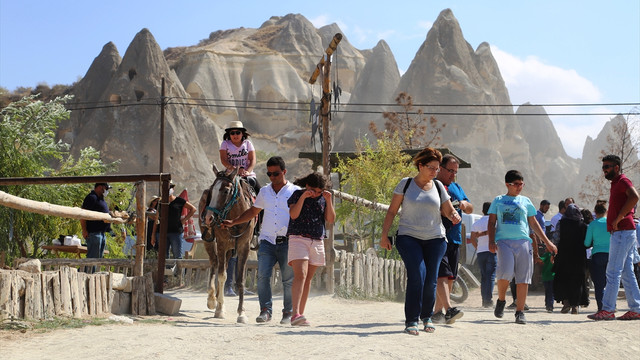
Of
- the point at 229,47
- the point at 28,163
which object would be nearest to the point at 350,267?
the point at 28,163

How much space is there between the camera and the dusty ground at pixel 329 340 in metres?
6.20

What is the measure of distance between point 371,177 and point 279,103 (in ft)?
215

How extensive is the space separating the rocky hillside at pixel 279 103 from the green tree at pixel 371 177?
1280 inches

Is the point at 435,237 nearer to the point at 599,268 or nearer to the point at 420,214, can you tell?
the point at 420,214

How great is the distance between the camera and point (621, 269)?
9.86 meters

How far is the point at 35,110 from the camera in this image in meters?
16.8

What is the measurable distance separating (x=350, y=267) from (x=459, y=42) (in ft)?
242

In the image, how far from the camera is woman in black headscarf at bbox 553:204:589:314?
11.6m

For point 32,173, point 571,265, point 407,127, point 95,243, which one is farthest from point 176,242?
point 407,127

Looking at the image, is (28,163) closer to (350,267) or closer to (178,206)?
(178,206)

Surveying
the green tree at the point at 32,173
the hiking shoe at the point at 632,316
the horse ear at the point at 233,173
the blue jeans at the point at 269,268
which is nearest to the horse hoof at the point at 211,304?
the blue jeans at the point at 269,268

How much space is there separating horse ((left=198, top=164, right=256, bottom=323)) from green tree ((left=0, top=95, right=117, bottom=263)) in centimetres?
589

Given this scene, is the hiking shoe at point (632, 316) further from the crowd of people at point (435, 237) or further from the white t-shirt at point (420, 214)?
the white t-shirt at point (420, 214)

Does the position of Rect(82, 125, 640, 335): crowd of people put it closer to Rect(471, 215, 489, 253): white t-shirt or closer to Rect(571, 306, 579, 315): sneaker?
Rect(571, 306, 579, 315): sneaker
